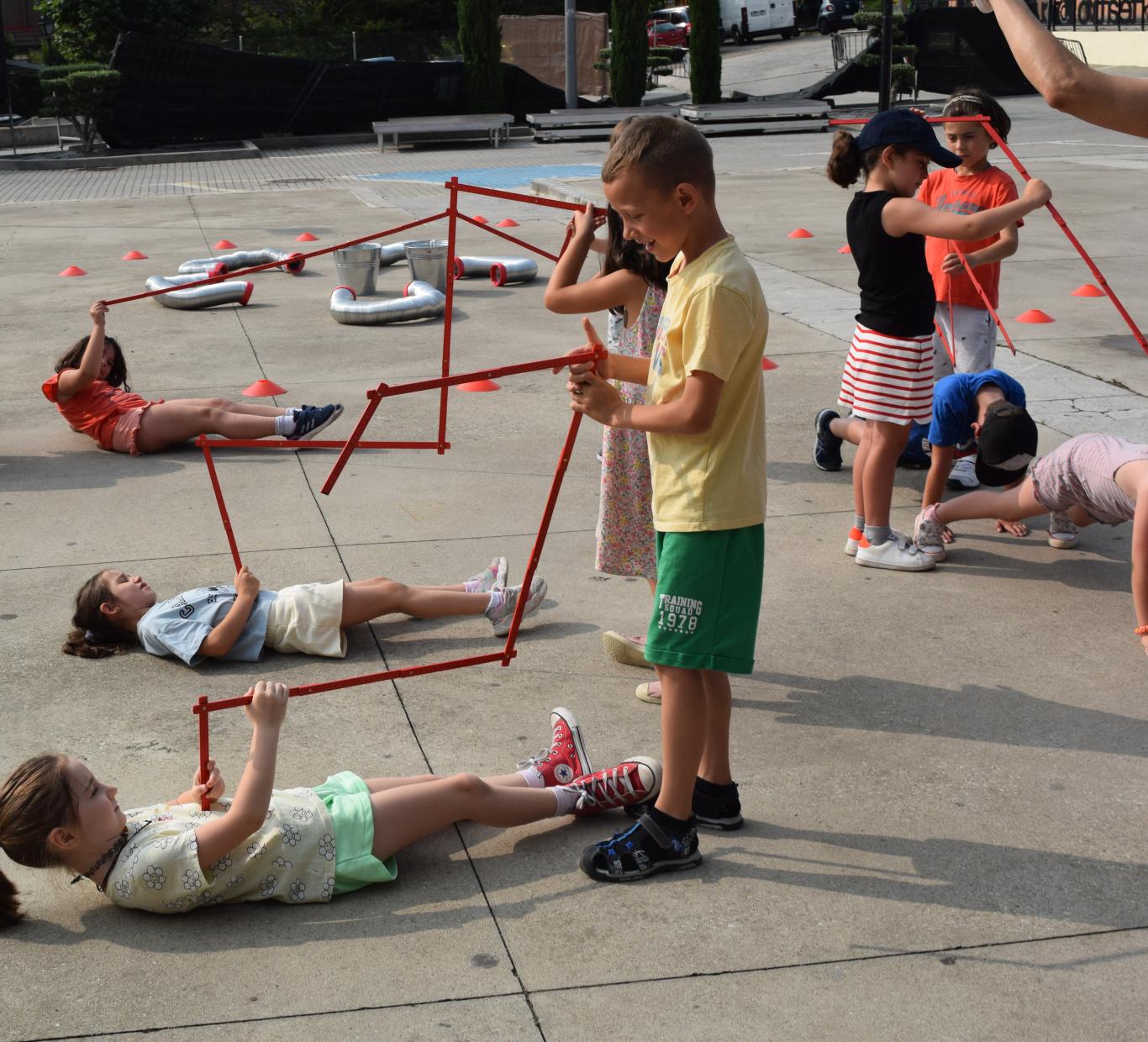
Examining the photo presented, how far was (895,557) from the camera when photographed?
17.4 feet

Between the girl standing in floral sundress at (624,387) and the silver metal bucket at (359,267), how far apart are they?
645 centimetres

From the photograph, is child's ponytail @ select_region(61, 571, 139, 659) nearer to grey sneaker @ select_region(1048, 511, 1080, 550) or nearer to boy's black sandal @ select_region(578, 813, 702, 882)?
boy's black sandal @ select_region(578, 813, 702, 882)

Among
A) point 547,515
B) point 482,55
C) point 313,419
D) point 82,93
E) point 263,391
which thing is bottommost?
point 263,391

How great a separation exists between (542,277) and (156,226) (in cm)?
576

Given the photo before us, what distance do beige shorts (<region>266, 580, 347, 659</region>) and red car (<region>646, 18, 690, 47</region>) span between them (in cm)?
4540

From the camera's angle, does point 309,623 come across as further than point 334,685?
Yes

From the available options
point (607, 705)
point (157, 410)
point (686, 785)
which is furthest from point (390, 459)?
point (686, 785)

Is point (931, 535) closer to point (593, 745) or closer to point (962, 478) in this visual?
point (962, 478)

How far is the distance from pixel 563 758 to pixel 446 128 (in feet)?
75.8

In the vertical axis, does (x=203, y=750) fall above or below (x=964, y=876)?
above

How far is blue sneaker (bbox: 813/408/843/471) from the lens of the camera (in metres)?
6.43

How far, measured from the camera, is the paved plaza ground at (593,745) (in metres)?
2.86

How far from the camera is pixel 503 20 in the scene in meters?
32.2

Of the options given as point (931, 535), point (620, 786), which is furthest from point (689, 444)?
point (931, 535)
